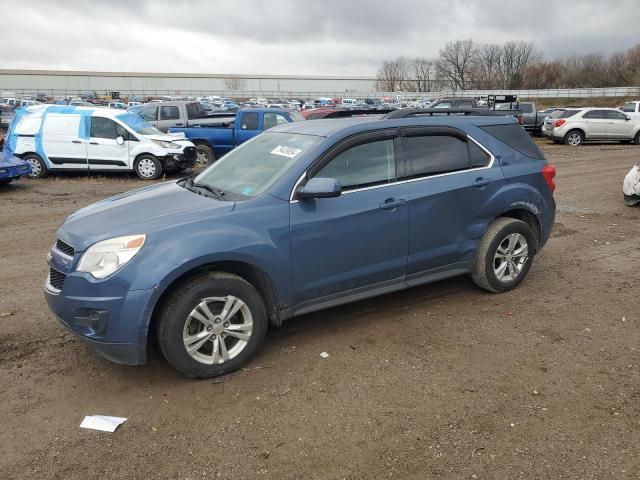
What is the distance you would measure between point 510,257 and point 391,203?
1.63 metres

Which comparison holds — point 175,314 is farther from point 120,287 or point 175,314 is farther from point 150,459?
point 150,459

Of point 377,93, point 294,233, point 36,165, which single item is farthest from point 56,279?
point 377,93

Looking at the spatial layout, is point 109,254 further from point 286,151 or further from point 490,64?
point 490,64

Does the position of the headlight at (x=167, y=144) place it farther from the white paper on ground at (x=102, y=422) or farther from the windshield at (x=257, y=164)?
the white paper on ground at (x=102, y=422)

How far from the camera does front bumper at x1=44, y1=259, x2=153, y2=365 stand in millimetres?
3395

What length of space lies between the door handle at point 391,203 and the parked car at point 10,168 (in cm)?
1036

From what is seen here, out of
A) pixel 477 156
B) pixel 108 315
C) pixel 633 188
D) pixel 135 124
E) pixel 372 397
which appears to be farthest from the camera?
pixel 135 124

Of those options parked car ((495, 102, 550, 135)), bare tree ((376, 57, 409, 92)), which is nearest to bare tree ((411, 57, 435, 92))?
bare tree ((376, 57, 409, 92))

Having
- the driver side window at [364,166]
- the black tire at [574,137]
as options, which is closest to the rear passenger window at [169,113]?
the driver side window at [364,166]

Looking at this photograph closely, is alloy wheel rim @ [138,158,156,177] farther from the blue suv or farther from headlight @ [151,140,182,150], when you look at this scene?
the blue suv

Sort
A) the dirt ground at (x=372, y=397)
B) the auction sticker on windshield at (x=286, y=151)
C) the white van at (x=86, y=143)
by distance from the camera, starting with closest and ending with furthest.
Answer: the dirt ground at (x=372, y=397), the auction sticker on windshield at (x=286, y=151), the white van at (x=86, y=143)

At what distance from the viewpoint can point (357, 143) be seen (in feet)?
14.3

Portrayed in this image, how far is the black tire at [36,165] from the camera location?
13.2m

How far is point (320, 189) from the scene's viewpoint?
3854 mm
